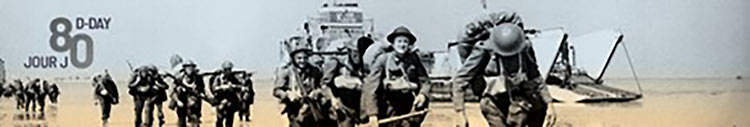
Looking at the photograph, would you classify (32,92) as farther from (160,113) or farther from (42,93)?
(160,113)

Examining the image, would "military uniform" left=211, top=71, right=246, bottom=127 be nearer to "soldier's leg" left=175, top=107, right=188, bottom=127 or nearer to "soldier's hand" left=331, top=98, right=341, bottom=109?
"soldier's leg" left=175, top=107, right=188, bottom=127

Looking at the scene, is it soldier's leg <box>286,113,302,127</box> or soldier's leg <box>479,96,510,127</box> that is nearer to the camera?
soldier's leg <box>479,96,510,127</box>

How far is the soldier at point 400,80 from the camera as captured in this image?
168 inches

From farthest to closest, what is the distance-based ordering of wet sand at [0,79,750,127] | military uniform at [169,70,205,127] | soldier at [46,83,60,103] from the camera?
soldier at [46,83,60,103]
military uniform at [169,70,205,127]
wet sand at [0,79,750,127]

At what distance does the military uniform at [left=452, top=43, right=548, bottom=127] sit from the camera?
164 inches

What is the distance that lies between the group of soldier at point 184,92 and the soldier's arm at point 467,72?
33.7 inches

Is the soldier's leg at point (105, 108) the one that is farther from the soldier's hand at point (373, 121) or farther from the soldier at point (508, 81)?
the soldier at point (508, 81)

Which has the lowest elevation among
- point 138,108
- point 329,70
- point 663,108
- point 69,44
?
point 663,108

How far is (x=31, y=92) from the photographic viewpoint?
4562 millimetres

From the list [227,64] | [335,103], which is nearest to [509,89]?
[335,103]

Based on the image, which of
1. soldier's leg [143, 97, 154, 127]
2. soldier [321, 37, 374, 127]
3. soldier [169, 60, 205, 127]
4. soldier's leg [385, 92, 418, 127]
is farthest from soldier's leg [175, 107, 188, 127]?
soldier's leg [385, 92, 418, 127]

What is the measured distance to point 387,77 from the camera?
4289mm

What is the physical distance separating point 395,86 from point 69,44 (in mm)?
1438

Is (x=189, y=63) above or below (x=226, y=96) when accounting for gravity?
above
